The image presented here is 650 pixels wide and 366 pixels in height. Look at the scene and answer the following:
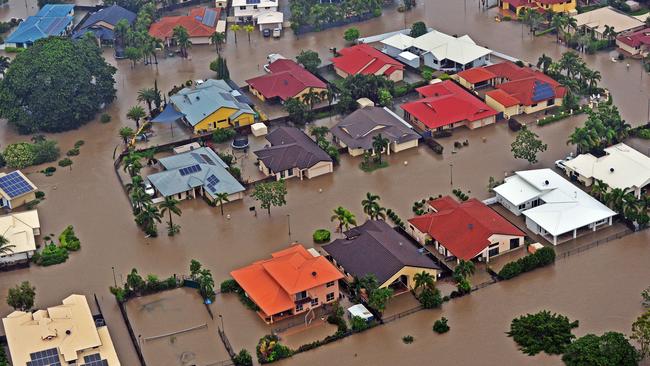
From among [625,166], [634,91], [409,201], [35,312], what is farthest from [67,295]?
[634,91]

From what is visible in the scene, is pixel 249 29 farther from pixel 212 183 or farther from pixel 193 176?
pixel 212 183

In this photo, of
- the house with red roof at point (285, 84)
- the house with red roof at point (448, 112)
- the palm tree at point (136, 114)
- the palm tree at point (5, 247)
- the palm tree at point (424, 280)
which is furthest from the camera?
the house with red roof at point (285, 84)

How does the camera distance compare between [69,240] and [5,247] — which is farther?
[69,240]

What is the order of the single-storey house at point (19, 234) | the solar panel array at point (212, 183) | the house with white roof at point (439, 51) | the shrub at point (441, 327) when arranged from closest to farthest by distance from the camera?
the shrub at point (441, 327) → the single-storey house at point (19, 234) → the solar panel array at point (212, 183) → the house with white roof at point (439, 51)

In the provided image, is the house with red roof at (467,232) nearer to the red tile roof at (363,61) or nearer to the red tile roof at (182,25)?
the red tile roof at (363,61)

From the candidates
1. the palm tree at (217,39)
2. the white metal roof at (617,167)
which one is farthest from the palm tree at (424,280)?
the palm tree at (217,39)

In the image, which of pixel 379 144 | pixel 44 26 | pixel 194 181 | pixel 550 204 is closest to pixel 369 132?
pixel 379 144

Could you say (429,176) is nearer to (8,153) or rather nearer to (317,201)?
(317,201)
